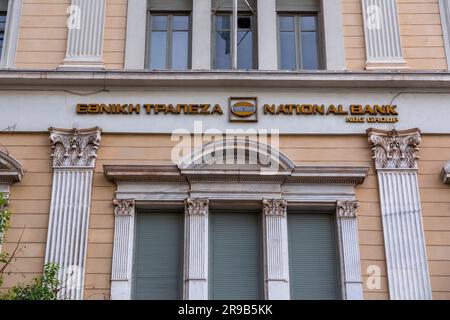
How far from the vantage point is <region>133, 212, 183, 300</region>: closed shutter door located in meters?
16.4

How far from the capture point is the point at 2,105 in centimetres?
1784

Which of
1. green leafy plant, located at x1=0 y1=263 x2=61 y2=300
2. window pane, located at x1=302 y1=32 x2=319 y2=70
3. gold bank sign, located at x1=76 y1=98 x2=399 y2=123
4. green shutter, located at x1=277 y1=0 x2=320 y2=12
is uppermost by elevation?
green shutter, located at x1=277 y1=0 x2=320 y2=12

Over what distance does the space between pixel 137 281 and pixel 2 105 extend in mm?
5315

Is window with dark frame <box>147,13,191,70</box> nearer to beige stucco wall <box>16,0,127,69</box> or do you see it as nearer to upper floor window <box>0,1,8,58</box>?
beige stucco wall <box>16,0,127,69</box>

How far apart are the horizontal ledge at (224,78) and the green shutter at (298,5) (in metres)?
2.44

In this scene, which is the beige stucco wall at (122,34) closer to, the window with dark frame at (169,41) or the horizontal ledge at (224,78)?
the horizontal ledge at (224,78)

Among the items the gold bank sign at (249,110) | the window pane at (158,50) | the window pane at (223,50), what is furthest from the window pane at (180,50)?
the gold bank sign at (249,110)

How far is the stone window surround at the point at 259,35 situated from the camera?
60.7 ft

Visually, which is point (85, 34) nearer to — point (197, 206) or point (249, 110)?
point (249, 110)

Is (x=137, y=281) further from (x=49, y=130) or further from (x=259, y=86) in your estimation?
(x=259, y=86)

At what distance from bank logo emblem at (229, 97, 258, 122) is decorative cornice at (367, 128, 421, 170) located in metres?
2.69

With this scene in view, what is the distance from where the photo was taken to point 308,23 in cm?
1956

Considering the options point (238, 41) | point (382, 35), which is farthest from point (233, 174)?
point (382, 35)

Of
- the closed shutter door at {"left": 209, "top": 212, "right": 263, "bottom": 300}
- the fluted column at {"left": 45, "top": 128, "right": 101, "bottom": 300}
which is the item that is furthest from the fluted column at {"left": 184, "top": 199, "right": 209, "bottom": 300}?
the fluted column at {"left": 45, "top": 128, "right": 101, "bottom": 300}
